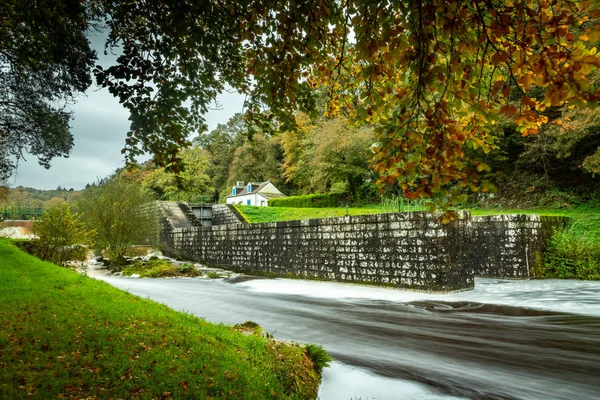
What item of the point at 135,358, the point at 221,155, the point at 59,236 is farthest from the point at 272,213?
the point at 221,155

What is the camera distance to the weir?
861 cm

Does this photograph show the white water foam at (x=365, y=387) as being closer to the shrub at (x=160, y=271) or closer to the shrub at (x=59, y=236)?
the shrub at (x=59, y=236)

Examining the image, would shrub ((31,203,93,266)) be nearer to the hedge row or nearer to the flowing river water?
the flowing river water

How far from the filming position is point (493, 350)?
203 inches

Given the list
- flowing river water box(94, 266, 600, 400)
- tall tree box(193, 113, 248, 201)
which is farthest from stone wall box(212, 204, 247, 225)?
tall tree box(193, 113, 248, 201)

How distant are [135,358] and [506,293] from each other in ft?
27.7

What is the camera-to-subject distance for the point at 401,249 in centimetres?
920

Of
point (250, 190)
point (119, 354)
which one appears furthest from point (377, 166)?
point (250, 190)

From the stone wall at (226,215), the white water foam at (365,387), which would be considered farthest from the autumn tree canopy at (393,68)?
the stone wall at (226,215)

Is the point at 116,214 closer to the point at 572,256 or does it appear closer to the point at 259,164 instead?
the point at 572,256

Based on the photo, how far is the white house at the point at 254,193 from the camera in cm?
4369

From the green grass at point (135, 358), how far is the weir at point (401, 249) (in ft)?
17.7

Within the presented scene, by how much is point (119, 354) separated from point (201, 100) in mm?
2824

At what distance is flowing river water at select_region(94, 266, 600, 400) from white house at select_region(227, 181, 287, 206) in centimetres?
3297
